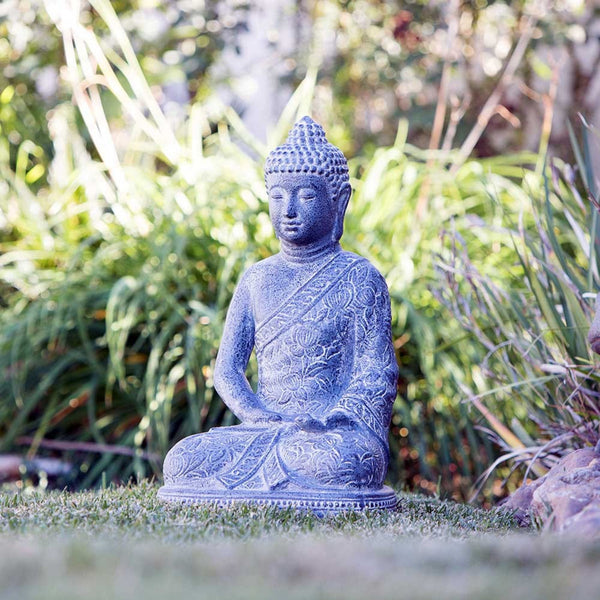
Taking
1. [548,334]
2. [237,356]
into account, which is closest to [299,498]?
[237,356]

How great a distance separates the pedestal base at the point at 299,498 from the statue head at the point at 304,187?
899 millimetres

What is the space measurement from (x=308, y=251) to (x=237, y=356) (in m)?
0.45

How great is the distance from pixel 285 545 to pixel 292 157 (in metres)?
1.67

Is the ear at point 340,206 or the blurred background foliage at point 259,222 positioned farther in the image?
the blurred background foliage at point 259,222

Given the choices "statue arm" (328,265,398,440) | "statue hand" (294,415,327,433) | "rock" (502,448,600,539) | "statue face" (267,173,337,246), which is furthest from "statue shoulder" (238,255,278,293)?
"rock" (502,448,600,539)

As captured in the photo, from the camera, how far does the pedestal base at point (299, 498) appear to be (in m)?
2.87

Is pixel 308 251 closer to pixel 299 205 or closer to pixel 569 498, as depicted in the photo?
pixel 299 205

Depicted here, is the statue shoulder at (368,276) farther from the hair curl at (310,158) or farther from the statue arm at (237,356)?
the statue arm at (237,356)

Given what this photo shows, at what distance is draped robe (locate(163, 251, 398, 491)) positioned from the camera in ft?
9.68

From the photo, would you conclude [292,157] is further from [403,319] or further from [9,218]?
[9,218]

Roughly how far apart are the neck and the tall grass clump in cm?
52

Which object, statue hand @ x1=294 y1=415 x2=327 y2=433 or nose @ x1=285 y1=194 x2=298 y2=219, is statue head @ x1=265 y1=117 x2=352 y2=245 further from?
statue hand @ x1=294 y1=415 x2=327 y2=433

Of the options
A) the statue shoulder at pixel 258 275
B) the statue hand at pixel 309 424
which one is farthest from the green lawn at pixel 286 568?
the statue shoulder at pixel 258 275

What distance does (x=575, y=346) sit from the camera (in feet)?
11.4
